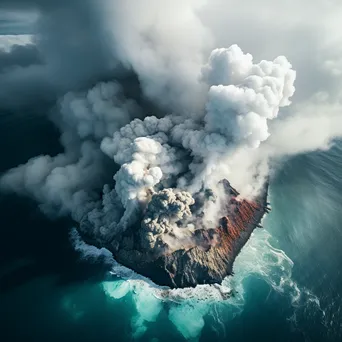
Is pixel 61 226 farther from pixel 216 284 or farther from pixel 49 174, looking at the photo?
pixel 216 284

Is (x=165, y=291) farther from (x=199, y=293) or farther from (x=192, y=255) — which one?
(x=192, y=255)

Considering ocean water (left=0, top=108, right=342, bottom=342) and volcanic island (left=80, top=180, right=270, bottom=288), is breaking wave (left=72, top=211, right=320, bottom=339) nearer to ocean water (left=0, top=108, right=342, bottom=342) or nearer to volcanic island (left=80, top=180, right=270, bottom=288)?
ocean water (left=0, top=108, right=342, bottom=342)

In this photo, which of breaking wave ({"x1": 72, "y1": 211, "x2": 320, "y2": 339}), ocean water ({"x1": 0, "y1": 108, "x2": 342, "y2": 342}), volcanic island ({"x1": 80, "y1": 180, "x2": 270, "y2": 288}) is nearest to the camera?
ocean water ({"x1": 0, "y1": 108, "x2": 342, "y2": 342})

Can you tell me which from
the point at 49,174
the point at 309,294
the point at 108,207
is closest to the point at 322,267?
the point at 309,294

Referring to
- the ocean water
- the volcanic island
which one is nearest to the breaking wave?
the ocean water

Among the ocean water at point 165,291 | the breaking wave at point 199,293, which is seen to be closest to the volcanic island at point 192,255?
the breaking wave at point 199,293

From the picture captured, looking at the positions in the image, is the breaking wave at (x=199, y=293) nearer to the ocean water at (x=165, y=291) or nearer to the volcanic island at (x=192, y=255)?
the ocean water at (x=165, y=291)
